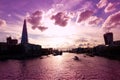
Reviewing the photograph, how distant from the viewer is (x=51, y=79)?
Result: 5744 cm

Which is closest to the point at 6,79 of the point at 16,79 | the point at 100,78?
the point at 16,79

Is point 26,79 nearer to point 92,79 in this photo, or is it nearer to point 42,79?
point 42,79

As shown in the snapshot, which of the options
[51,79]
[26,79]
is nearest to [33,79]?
[26,79]

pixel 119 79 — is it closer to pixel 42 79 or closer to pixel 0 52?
pixel 42 79

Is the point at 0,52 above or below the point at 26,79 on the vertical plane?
above

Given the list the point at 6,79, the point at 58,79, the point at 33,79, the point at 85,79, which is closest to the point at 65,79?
the point at 58,79

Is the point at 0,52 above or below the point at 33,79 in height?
above

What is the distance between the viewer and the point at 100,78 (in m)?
58.1

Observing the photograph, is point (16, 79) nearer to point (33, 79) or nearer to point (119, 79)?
point (33, 79)

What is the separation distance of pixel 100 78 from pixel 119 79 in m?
6.28

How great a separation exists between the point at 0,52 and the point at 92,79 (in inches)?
6453

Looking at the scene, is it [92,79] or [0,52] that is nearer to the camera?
[92,79]

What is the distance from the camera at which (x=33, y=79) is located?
56.6 meters

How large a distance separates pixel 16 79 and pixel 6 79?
10.5 ft
